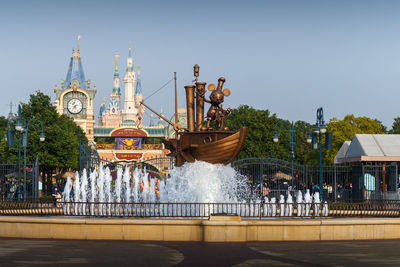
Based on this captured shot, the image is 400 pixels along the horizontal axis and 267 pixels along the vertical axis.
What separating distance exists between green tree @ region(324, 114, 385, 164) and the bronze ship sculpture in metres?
41.1

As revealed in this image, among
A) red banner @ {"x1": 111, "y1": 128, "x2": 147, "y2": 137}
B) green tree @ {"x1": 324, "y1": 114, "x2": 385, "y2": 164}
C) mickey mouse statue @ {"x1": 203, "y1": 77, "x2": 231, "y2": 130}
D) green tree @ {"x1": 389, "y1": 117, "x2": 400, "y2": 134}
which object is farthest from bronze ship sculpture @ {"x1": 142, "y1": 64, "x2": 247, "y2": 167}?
red banner @ {"x1": 111, "y1": 128, "x2": 147, "y2": 137}

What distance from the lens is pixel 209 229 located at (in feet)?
51.5

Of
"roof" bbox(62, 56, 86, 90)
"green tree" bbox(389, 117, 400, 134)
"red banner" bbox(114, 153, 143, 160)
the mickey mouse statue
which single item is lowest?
the mickey mouse statue

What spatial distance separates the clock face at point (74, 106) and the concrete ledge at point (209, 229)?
110980 millimetres

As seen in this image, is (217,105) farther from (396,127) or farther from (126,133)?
(126,133)

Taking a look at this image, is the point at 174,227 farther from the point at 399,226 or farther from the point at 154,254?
the point at 399,226

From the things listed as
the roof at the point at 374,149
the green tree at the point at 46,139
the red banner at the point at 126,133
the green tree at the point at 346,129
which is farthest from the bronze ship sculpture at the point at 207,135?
the red banner at the point at 126,133

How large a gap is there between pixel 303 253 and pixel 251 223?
2.34 m

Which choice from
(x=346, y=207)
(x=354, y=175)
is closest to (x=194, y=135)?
(x=346, y=207)

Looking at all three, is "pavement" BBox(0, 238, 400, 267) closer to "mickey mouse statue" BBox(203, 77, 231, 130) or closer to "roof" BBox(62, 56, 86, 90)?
"mickey mouse statue" BBox(203, 77, 231, 130)

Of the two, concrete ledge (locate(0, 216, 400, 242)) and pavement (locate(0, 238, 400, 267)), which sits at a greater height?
concrete ledge (locate(0, 216, 400, 242))

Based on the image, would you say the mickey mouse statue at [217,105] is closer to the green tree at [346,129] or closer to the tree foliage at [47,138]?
the tree foliage at [47,138]

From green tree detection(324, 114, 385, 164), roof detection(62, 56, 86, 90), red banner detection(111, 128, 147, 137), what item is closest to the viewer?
green tree detection(324, 114, 385, 164)

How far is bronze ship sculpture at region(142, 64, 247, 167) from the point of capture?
68.2 ft
